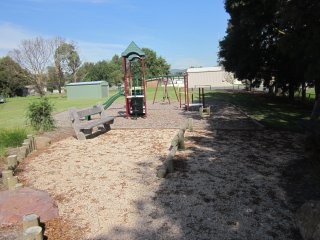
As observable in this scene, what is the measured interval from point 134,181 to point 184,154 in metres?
2.00

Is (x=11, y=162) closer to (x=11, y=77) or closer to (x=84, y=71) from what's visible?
(x=11, y=77)

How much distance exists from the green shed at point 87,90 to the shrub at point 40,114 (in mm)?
26683

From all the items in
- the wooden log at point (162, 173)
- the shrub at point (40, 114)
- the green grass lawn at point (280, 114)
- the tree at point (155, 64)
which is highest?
the tree at point (155, 64)

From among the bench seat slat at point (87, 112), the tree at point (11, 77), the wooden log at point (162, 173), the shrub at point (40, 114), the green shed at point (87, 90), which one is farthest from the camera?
the tree at point (11, 77)

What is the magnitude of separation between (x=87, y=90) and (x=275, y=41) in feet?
79.8

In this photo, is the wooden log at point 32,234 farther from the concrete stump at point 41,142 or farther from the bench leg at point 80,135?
the bench leg at point 80,135

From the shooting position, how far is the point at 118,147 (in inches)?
364

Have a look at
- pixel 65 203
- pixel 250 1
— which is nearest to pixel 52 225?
pixel 65 203

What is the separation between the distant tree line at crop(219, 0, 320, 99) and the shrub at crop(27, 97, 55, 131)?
768 centimetres

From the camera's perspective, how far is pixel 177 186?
591cm

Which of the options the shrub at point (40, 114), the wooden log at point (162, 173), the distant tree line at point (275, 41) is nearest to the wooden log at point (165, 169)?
the wooden log at point (162, 173)

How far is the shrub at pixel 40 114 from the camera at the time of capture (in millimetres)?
11242

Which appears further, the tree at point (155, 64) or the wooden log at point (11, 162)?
the tree at point (155, 64)

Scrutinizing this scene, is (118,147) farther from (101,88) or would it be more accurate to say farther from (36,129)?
(101,88)
